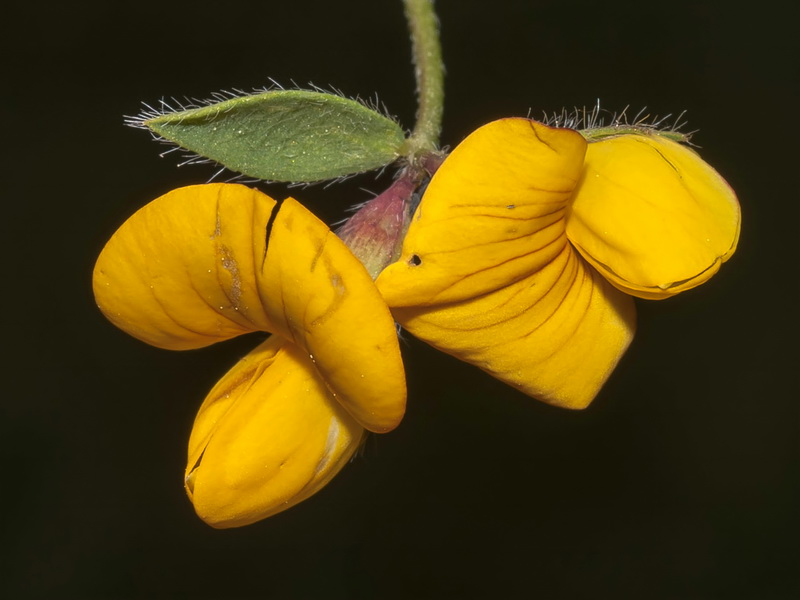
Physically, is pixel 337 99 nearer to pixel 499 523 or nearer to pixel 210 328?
pixel 210 328

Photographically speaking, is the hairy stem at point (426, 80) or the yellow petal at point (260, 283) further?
the hairy stem at point (426, 80)

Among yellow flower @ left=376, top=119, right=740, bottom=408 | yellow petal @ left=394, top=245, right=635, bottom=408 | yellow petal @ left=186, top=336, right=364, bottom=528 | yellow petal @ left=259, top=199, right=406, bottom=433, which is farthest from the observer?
yellow petal @ left=186, top=336, right=364, bottom=528

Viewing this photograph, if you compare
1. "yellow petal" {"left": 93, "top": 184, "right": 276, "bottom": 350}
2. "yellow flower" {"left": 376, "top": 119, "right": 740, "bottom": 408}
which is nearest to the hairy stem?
"yellow flower" {"left": 376, "top": 119, "right": 740, "bottom": 408}

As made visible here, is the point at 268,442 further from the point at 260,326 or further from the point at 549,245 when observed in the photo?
the point at 549,245

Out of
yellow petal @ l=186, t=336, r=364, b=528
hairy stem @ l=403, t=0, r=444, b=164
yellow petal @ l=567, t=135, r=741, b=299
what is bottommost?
yellow petal @ l=186, t=336, r=364, b=528

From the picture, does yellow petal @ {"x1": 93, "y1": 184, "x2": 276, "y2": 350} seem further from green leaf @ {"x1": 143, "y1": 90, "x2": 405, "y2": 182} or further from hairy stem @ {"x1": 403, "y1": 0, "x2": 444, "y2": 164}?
hairy stem @ {"x1": 403, "y1": 0, "x2": 444, "y2": 164}

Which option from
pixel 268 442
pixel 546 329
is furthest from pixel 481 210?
pixel 268 442

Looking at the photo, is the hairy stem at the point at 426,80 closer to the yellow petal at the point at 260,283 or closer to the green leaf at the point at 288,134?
the green leaf at the point at 288,134

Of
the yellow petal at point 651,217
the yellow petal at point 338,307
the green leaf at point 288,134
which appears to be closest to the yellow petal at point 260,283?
the yellow petal at point 338,307
